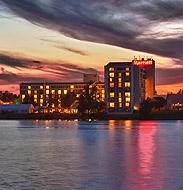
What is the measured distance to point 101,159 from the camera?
1398 inches

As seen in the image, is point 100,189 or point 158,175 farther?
point 158,175

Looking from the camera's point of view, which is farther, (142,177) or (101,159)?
(101,159)

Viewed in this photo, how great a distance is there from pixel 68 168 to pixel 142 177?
23.2 feet

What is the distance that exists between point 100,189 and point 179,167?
1086 centimetres

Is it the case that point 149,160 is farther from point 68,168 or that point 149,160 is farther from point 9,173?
point 9,173

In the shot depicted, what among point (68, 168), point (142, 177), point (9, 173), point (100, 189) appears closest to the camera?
point (100, 189)

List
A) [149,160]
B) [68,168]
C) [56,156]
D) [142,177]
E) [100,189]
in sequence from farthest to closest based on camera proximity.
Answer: [56,156]
[149,160]
[68,168]
[142,177]
[100,189]

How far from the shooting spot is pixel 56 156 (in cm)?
3825

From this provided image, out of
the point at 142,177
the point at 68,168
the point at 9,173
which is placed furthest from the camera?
the point at 68,168

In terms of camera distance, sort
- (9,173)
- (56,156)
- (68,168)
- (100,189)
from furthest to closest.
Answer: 1. (56,156)
2. (68,168)
3. (9,173)
4. (100,189)

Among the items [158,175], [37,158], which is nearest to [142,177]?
[158,175]

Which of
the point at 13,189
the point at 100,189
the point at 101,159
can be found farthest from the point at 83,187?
the point at 101,159

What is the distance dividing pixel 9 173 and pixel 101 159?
1100cm

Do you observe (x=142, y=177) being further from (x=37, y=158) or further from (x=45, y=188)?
(x=37, y=158)
